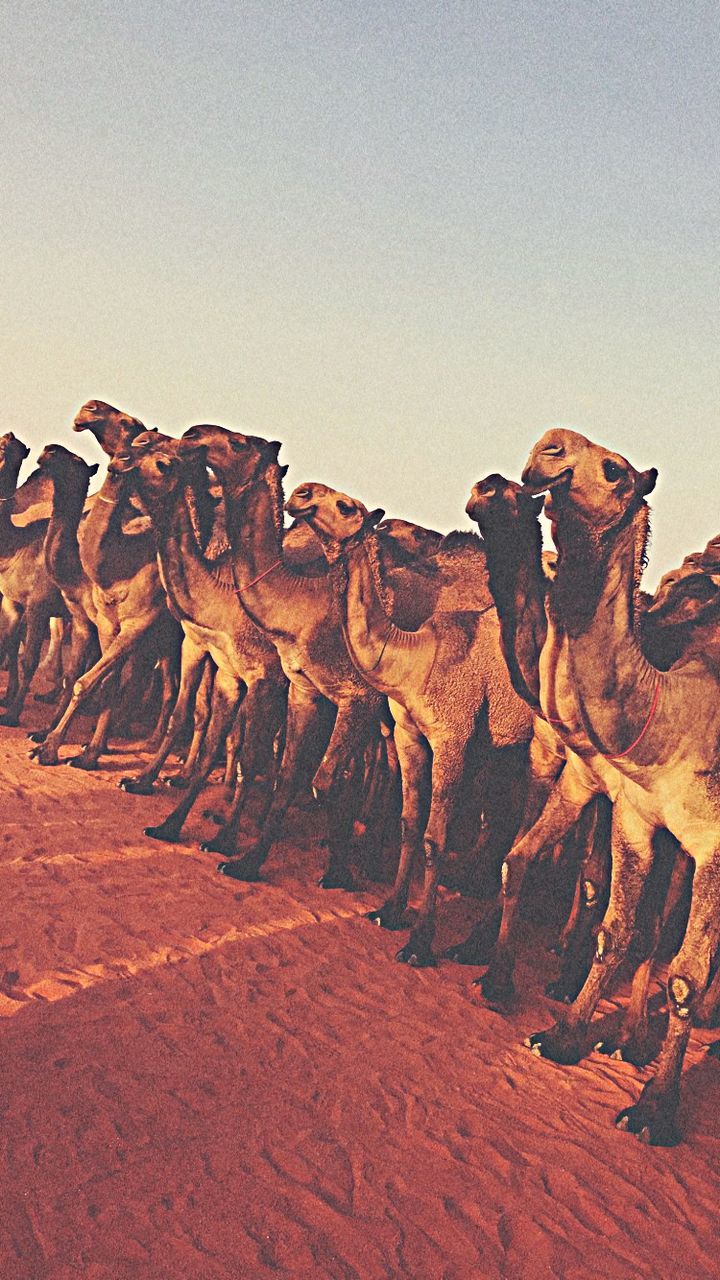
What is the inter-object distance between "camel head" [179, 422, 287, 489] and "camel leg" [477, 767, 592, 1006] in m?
4.20

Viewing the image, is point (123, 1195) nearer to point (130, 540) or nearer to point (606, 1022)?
point (606, 1022)

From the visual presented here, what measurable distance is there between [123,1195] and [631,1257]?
2.31 metres

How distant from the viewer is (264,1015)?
649cm

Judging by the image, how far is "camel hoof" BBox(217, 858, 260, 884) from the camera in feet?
29.8

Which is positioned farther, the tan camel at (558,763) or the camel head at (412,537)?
the camel head at (412,537)

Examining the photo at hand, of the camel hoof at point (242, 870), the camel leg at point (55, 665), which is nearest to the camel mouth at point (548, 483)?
the camel hoof at point (242, 870)

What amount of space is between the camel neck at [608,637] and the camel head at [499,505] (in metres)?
0.30

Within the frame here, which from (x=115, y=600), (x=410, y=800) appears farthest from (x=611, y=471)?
(x=115, y=600)

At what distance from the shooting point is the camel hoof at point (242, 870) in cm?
908

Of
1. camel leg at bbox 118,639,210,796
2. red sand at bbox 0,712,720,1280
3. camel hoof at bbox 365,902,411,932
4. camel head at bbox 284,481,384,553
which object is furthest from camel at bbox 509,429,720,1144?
camel leg at bbox 118,639,210,796

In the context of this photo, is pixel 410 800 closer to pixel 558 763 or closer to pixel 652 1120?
pixel 558 763

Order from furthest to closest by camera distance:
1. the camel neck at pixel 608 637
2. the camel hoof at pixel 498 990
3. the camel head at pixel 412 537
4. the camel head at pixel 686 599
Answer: the camel head at pixel 412 537 < the camel head at pixel 686 599 < the camel hoof at pixel 498 990 < the camel neck at pixel 608 637

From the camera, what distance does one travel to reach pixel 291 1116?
17.5ft

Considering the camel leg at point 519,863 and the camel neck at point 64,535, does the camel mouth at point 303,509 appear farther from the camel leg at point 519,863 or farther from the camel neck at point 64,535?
the camel neck at point 64,535
